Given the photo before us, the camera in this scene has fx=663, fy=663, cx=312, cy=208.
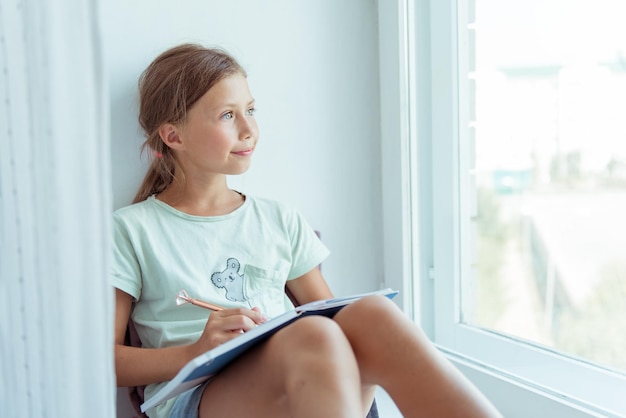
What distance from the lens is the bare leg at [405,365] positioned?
2.68 feet

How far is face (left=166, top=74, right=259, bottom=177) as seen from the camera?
1121 millimetres

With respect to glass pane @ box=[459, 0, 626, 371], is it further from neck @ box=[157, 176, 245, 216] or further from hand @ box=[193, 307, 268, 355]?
hand @ box=[193, 307, 268, 355]

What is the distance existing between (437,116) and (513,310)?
46cm

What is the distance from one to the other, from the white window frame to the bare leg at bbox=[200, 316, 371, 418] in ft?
2.00

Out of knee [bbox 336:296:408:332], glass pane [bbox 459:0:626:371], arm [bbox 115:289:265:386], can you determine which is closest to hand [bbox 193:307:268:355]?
arm [bbox 115:289:265:386]

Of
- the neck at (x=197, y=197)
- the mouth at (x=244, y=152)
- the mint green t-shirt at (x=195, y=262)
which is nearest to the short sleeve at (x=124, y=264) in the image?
the mint green t-shirt at (x=195, y=262)

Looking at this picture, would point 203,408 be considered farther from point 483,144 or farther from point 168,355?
point 483,144

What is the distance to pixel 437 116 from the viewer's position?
1438 mm

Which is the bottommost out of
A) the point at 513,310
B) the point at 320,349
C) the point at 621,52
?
the point at 513,310

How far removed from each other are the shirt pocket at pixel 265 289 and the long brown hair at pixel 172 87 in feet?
0.71

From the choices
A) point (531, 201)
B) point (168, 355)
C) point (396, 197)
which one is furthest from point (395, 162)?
point (168, 355)

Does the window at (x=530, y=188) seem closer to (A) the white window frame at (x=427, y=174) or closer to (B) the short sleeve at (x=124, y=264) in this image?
(A) the white window frame at (x=427, y=174)

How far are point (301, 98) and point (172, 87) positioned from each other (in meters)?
0.36

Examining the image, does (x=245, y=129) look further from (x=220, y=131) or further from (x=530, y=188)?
(x=530, y=188)
